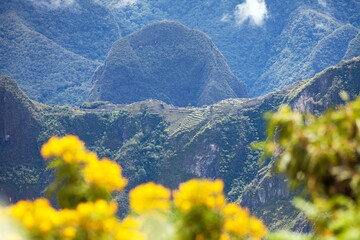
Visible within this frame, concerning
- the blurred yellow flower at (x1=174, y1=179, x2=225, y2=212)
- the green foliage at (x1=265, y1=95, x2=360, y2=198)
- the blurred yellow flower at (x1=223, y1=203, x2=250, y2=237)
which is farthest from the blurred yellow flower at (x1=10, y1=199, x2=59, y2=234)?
the green foliage at (x1=265, y1=95, x2=360, y2=198)

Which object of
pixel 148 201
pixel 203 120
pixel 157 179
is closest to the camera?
pixel 148 201

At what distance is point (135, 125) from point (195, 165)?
22.0 m

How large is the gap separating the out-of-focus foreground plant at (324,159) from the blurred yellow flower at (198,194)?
→ 962 mm

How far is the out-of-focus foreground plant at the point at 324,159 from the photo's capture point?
380 inches

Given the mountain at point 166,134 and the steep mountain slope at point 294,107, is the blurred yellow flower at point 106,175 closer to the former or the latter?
the steep mountain slope at point 294,107

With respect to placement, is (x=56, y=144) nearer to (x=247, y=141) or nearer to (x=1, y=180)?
(x=1, y=180)

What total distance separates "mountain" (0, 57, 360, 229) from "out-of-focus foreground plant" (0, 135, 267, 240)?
137 meters

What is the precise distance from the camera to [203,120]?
584ft

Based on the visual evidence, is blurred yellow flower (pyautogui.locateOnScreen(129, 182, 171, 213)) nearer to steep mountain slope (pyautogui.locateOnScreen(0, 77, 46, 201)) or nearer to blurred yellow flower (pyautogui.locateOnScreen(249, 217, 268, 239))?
blurred yellow flower (pyautogui.locateOnScreen(249, 217, 268, 239))

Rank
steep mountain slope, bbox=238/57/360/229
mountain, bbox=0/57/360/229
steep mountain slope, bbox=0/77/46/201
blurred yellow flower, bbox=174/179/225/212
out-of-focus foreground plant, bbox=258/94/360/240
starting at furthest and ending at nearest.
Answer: mountain, bbox=0/57/360/229, steep mountain slope, bbox=0/77/46/201, steep mountain slope, bbox=238/57/360/229, blurred yellow flower, bbox=174/179/225/212, out-of-focus foreground plant, bbox=258/94/360/240

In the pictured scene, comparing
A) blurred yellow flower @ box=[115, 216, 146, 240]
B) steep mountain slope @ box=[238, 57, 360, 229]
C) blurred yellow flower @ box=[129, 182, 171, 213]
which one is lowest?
blurred yellow flower @ box=[115, 216, 146, 240]

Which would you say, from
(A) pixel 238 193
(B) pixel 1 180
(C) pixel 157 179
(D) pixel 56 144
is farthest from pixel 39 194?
(D) pixel 56 144

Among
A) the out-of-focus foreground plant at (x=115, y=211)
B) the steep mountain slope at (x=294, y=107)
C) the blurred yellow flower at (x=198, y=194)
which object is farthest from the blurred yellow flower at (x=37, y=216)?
the steep mountain slope at (x=294, y=107)

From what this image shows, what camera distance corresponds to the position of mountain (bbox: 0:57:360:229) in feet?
530
